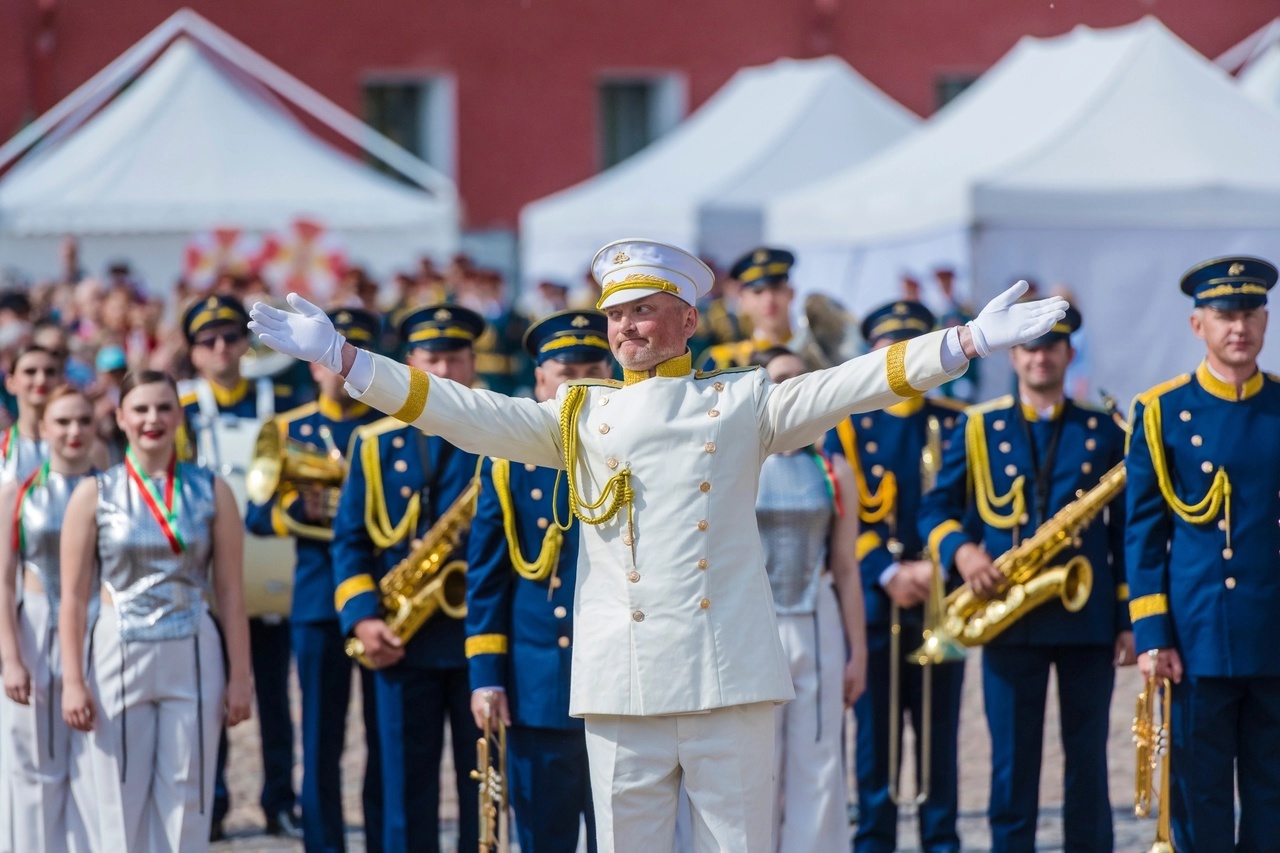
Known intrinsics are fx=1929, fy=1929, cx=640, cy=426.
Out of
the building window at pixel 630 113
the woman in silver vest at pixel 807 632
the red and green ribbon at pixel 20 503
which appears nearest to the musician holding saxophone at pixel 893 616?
the woman in silver vest at pixel 807 632

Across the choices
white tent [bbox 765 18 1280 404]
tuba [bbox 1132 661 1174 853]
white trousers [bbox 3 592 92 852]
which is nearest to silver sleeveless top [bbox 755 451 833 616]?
tuba [bbox 1132 661 1174 853]

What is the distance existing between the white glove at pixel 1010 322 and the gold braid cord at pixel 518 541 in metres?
2.02

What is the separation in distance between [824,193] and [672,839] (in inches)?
510

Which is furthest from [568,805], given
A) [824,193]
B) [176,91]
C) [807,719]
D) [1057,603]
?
[176,91]

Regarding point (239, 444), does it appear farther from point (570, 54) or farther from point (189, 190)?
point (570, 54)

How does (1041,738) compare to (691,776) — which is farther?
(1041,738)

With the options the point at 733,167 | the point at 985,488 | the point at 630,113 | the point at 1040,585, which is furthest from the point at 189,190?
the point at 1040,585

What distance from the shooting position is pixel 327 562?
7340 mm

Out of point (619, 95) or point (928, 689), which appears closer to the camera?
point (928, 689)

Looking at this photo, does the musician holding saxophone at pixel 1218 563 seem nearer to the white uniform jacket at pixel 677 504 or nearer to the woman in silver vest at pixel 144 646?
the white uniform jacket at pixel 677 504

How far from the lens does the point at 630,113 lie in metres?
29.2

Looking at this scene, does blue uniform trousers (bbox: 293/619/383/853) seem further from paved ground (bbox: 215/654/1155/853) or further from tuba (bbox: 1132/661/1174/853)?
tuba (bbox: 1132/661/1174/853)

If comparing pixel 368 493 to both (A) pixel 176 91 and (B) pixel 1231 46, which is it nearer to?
(A) pixel 176 91

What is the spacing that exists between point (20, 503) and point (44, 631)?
1.50ft
